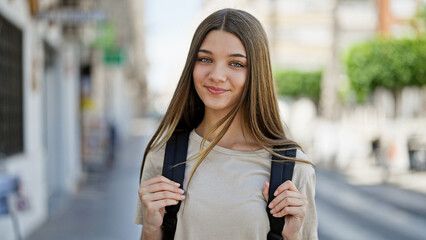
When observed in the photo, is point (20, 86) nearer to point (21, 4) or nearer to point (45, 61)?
point (21, 4)

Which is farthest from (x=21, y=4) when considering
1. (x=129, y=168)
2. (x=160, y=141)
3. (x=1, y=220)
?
(x=129, y=168)

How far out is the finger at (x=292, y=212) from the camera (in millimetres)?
1670

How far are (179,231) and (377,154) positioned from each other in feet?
45.0

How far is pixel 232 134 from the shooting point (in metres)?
1.92

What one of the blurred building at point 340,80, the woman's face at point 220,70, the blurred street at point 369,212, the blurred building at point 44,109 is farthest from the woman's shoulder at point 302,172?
the blurred building at point 340,80

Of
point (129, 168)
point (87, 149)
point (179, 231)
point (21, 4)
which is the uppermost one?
point (21, 4)

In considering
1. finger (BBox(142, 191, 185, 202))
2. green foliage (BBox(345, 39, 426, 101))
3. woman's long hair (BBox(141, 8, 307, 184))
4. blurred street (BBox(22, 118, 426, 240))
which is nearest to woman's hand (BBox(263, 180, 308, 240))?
woman's long hair (BBox(141, 8, 307, 184))

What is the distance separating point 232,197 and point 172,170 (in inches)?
9.0

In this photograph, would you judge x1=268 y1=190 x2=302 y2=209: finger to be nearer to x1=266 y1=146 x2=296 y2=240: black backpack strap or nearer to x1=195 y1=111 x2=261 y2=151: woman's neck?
x1=266 y1=146 x2=296 y2=240: black backpack strap

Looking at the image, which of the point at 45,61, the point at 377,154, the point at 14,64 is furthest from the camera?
the point at 377,154

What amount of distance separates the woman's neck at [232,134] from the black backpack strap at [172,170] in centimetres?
12

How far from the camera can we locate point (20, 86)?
6.94 meters

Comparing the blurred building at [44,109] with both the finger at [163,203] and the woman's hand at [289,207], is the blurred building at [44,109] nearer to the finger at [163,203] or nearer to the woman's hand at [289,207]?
the finger at [163,203]

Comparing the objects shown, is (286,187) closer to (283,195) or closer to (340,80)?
(283,195)
